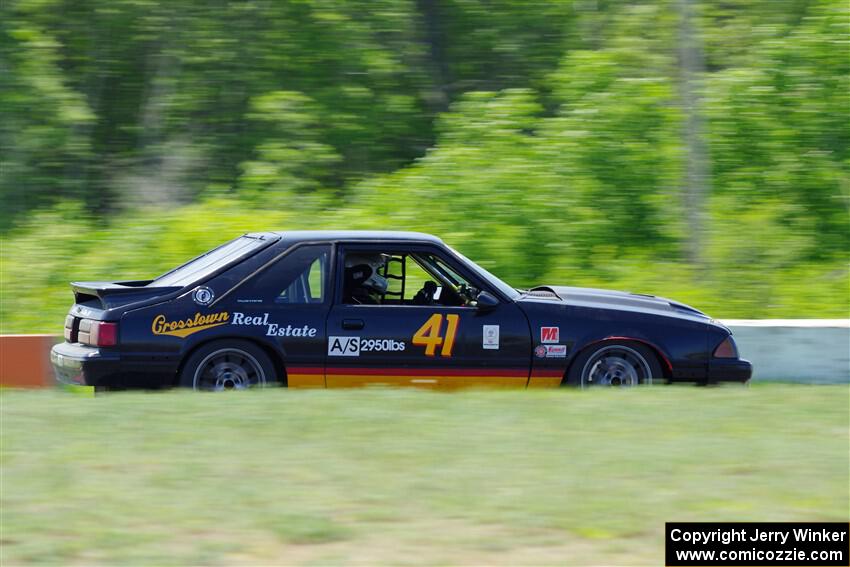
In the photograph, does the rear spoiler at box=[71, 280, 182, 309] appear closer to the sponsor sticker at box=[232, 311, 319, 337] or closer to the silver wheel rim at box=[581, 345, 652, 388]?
the sponsor sticker at box=[232, 311, 319, 337]

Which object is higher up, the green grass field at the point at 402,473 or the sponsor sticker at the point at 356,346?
the sponsor sticker at the point at 356,346

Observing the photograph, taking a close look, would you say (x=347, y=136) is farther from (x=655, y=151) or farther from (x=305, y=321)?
(x=305, y=321)

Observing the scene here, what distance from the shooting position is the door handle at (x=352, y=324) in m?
7.89

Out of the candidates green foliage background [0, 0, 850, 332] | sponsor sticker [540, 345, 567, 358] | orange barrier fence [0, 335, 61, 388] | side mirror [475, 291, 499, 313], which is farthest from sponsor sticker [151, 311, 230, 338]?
green foliage background [0, 0, 850, 332]

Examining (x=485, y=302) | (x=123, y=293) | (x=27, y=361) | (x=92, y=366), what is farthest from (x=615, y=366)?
(x=27, y=361)

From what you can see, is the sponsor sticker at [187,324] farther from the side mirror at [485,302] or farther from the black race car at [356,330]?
the side mirror at [485,302]

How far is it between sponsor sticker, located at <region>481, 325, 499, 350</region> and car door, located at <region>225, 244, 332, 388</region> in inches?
43.2

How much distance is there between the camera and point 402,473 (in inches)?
220

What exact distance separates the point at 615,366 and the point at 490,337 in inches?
37.3

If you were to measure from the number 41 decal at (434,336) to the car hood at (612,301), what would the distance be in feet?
1.91

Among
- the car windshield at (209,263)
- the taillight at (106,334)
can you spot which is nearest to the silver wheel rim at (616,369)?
the car windshield at (209,263)

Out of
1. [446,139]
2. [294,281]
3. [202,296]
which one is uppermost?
[446,139]

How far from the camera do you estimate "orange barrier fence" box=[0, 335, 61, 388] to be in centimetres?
921

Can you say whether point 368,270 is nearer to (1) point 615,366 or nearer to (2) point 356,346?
(2) point 356,346
